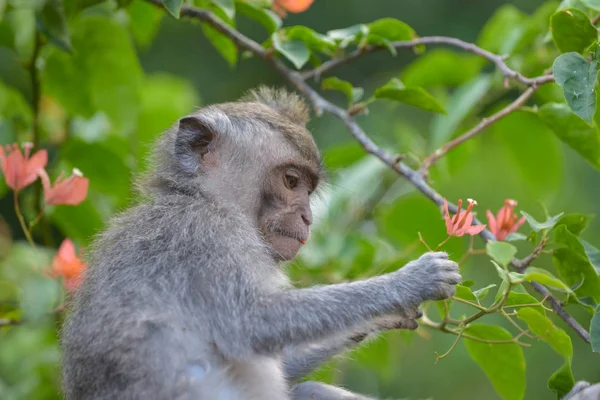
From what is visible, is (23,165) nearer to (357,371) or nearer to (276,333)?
(276,333)

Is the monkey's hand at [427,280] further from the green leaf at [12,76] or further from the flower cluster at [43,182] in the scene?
the green leaf at [12,76]

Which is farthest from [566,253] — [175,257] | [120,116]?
[120,116]

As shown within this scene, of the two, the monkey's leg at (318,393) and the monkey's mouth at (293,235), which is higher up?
the monkey's mouth at (293,235)

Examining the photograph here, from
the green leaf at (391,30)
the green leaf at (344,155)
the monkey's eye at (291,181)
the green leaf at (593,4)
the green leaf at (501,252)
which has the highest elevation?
the green leaf at (593,4)

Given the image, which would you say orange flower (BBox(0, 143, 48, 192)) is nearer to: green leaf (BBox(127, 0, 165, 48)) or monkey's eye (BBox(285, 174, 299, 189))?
monkey's eye (BBox(285, 174, 299, 189))

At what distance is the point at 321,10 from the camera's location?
14078mm

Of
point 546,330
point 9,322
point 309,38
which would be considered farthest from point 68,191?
point 546,330

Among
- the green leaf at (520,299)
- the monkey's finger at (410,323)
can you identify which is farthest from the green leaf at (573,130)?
the monkey's finger at (410,323)

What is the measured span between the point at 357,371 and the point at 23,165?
17.9 feet

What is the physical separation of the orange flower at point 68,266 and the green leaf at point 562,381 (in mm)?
2131

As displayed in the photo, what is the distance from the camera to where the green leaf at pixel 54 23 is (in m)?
4.17

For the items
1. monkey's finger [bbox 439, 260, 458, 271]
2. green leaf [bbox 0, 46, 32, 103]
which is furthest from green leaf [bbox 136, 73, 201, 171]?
monkey's finger [bbox 439, 260, 458, 271]

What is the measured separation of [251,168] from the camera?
4102 mm

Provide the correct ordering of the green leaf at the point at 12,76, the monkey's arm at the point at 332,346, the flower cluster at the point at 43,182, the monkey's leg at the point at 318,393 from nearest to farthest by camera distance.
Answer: the monkey's arm at the point at 332,346 < the flower cluster at the point at 43,182 < the monkey's leg at the point at 318,393 < the green leaf at the point at 12,76
